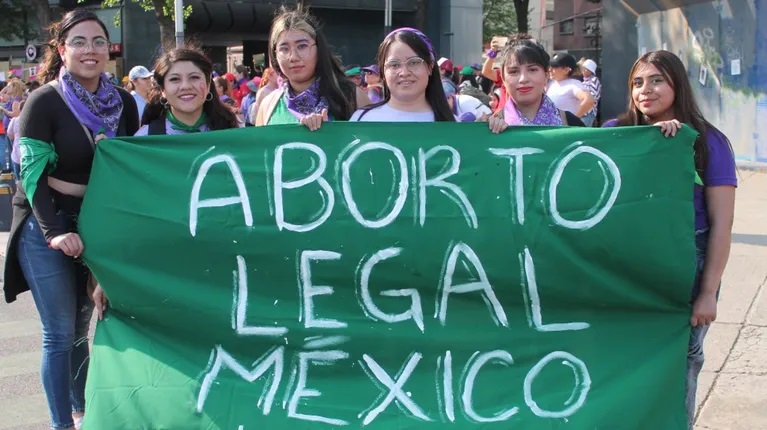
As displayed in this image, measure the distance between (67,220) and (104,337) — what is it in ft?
1.60

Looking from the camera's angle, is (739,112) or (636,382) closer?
(636,382)

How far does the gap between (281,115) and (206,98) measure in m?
0.32

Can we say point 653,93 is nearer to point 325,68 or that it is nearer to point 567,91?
point 325,68

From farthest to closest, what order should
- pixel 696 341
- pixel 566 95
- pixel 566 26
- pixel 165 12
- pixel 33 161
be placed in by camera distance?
pixel 566 26
pixel 165 12
pixel 566 95
pixel 33 161
pixel 696 341

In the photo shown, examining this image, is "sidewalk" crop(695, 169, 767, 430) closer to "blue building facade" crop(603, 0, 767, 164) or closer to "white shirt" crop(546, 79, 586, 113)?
"white shirt" crop(546, 79, 586, 113)

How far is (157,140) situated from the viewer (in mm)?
3408

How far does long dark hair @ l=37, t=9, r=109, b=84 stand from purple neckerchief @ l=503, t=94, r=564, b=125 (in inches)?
64.8

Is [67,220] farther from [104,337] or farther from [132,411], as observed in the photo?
[132,411]

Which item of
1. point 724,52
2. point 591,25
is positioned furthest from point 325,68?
point 591,25

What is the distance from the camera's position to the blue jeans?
357cm

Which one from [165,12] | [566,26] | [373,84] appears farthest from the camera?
[566,26]

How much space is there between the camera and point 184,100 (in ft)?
12.0

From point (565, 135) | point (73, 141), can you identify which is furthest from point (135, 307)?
point (565, 135)

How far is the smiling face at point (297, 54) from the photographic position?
3746mm
